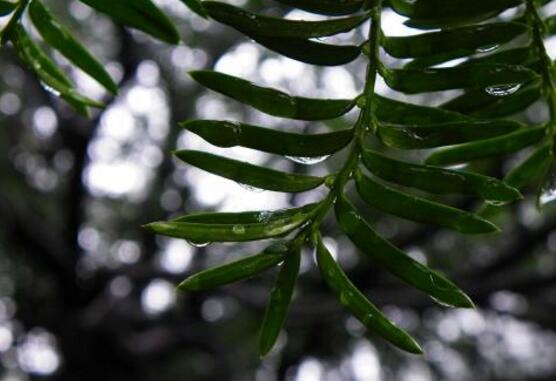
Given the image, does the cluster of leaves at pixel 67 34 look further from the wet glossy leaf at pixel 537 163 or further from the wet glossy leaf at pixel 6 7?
the wet glossy leaf at pixel 537 163

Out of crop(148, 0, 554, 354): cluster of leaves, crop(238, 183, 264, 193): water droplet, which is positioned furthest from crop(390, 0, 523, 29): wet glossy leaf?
crop(238, 183, 264, 193): water droplet

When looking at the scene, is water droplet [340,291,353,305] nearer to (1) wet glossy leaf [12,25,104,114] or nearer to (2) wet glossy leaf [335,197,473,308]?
(2) wet glossy leaf [335,197,473,308]

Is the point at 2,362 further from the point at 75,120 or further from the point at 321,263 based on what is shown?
the point at 321,263

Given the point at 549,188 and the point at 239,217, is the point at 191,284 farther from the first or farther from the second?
the point at 549,188

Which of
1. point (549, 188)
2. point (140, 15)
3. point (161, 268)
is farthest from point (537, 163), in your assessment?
point (161, 268)

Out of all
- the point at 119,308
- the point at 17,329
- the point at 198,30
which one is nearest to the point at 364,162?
the point at 198,30
